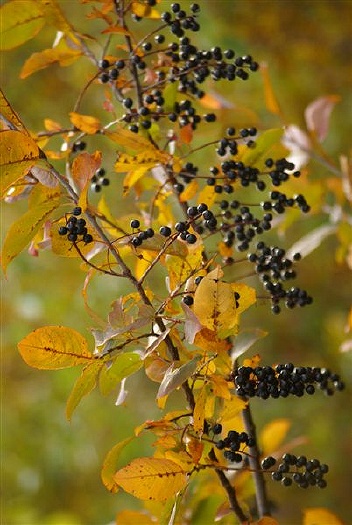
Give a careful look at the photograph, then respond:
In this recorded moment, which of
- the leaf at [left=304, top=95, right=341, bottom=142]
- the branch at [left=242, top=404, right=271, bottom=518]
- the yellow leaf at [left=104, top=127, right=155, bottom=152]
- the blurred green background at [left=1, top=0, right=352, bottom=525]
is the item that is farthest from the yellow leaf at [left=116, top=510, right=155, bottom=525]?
the blurred green background at [left=1, top=0, right=352, bottom=525]

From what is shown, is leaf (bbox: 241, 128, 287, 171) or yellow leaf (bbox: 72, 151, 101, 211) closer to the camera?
yellow leaf (bbox: 72, 151, 101, 211)

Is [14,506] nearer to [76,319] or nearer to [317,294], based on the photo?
[76,319]

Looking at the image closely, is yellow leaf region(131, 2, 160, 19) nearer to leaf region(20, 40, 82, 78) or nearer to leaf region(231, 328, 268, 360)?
leaf region(20, 40, 82, 78)

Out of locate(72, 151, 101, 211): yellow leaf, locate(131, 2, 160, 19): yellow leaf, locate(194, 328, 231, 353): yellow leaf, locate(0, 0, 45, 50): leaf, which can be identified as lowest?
locate(194, 328, 231, 353): yellow leaf

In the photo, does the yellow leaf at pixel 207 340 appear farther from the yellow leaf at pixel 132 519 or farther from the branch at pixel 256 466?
the yellow leaf at pixel 132 519

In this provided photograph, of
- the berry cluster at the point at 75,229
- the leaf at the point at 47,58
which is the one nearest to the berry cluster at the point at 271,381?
the berry cluster at the point at 75,229

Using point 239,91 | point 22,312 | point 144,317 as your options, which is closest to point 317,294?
point 239,91
